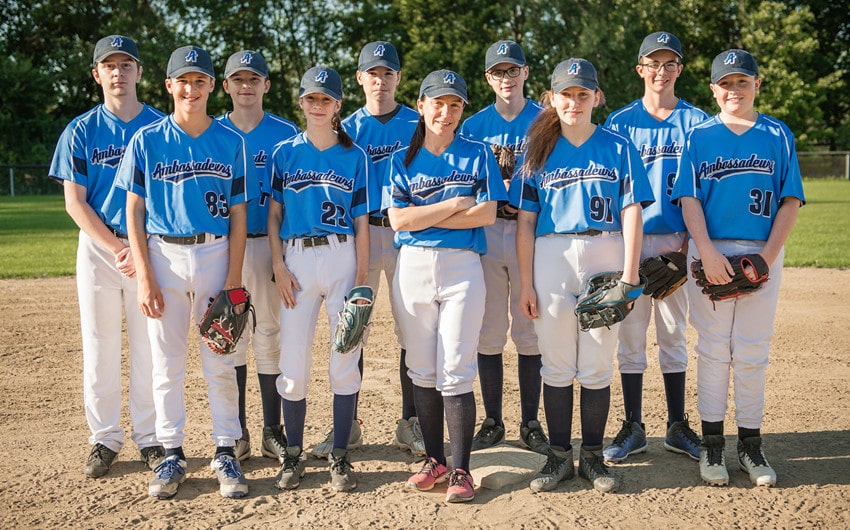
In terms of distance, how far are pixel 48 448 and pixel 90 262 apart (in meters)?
1.15

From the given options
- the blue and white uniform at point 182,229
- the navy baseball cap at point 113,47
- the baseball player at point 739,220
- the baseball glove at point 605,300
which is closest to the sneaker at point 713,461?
the baseball player at point 739,220

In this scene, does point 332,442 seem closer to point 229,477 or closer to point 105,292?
point 229,477

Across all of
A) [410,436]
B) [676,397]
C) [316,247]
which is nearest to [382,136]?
[316,247]

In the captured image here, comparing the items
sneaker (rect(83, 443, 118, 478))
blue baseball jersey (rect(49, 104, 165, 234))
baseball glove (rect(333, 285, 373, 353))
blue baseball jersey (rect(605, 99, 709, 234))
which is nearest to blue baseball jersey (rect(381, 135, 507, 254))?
baseball glove (rect(333, 285, 373, 353))

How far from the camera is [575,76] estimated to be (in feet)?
12.4

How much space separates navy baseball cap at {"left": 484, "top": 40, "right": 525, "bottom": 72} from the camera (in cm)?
445

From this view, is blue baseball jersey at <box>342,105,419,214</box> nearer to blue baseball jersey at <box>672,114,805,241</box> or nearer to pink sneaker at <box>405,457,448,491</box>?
blue baseball jersey at <box>672,114,805,241</box>

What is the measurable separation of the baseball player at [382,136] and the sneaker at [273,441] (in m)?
0.23

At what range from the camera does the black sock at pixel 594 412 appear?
3863 mm

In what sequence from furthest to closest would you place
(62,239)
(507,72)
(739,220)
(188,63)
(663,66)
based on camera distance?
(62,239) < (507,72) < (663,66) < (739,220) < (188,63)

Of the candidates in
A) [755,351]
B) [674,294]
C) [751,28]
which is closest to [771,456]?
[755,351]

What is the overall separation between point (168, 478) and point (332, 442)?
929 millimetres

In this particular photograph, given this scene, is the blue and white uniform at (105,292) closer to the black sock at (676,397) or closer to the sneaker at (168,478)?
the sneaker at (168,478)

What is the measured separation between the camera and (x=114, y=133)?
13.7 ft
